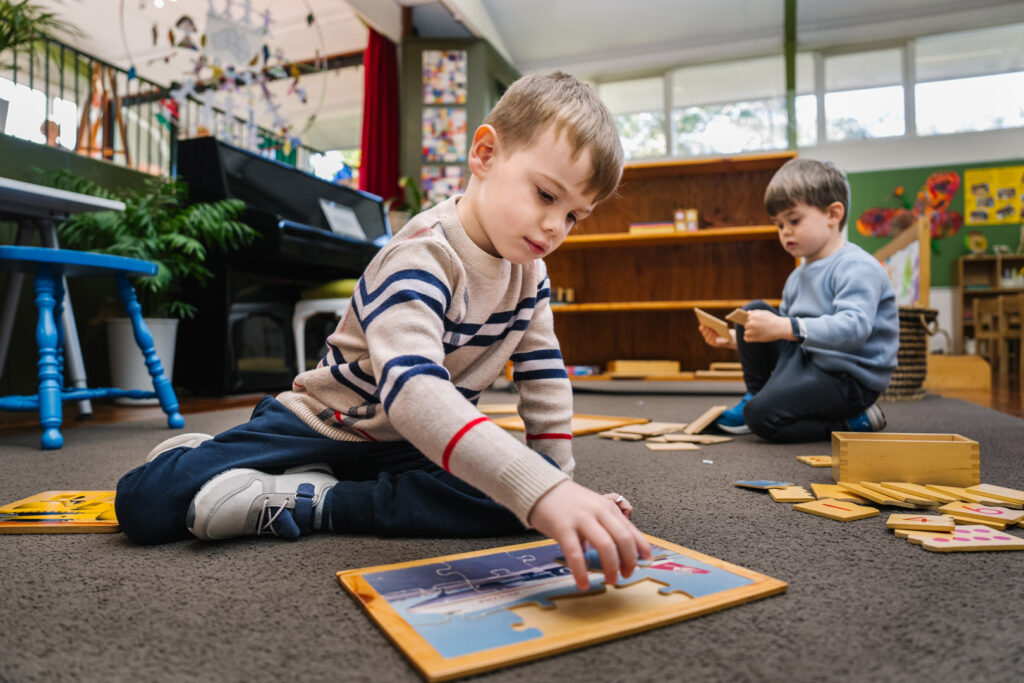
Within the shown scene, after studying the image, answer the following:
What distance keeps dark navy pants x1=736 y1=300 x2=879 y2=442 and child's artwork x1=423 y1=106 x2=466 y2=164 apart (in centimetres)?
374

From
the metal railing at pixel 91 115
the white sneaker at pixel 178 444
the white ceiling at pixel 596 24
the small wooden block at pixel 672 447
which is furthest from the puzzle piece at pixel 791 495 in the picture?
the white ceiling at pixel 596 24

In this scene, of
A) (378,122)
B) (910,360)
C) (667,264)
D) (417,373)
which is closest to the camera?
(417,373)

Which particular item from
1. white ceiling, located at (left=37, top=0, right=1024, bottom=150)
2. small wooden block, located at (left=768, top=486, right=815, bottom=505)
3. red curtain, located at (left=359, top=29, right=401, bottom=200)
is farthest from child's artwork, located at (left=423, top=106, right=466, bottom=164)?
small wooden block, located at (left=768, top=486, right=815, bottom=505)

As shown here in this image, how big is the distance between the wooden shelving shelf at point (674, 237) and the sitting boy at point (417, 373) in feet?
7.85

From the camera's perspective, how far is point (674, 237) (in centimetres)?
318

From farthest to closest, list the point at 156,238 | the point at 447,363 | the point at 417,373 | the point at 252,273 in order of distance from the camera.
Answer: the point at 252,273
the point at 156,238
the point at 447,363
the point at 417,373

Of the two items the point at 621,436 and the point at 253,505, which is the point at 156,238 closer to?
the point at 621,436

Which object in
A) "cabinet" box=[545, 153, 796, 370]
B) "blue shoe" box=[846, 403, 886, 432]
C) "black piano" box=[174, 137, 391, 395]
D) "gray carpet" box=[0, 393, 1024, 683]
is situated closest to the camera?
"gray carpet" box=[0, 393, 1024, 683]

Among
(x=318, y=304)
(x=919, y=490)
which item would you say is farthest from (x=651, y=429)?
(x=318, y=304)

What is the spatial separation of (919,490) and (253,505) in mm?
900

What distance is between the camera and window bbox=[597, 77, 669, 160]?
5969 millimetres

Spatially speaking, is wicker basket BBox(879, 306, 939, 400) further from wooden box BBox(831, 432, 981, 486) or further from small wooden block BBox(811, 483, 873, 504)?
small wooden block BBox(811, 483, 873, 504)

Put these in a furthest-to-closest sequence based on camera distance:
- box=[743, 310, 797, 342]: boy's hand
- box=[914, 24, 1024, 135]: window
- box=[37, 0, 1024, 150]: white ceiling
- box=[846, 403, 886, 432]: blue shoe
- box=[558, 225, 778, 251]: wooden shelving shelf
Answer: box=[914, 24, 1024, 135]: window, box=[37, 0, 1024, 150]: white ceiling, box=[558, 225, 778, 251]: wooden shelving shelf, box=[846, 403, 886, 432]: blue shoe, box=[743, 310, 797, 342]: boy's hand

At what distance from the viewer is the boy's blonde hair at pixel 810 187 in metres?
1.62
